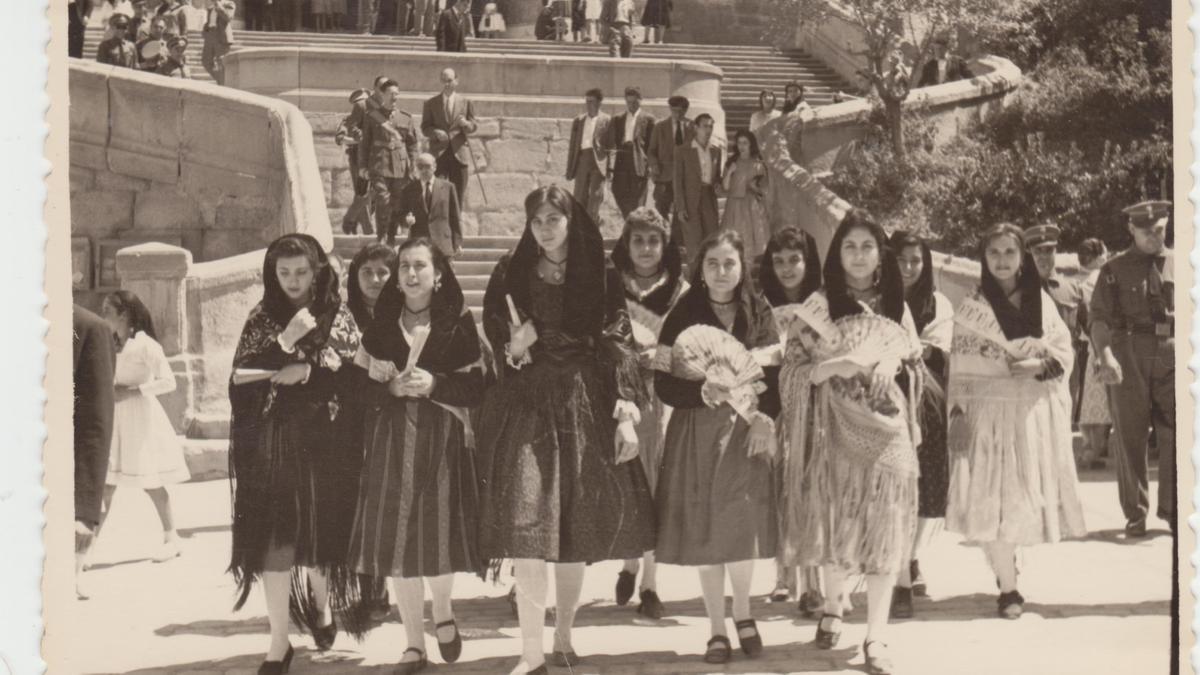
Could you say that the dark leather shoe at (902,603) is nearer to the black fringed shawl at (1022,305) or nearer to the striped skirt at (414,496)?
the black fringed shawl at (1022,305)

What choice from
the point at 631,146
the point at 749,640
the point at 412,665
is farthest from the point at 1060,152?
the point at 412,665

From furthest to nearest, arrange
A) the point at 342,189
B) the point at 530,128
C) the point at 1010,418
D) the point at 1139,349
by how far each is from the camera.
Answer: the point at 530,128 < the point at 342,189 < the point at 1139,349 < the point at 1010,418

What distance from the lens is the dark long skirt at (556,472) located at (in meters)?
7.78

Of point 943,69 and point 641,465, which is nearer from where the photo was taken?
point 641,465

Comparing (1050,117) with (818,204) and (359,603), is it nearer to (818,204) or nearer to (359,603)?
(818,204)

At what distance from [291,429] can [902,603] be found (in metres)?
2.82

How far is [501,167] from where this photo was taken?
21.1 m

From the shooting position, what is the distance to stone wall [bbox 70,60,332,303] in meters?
17.8

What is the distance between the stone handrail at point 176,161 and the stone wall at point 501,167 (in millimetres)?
1981

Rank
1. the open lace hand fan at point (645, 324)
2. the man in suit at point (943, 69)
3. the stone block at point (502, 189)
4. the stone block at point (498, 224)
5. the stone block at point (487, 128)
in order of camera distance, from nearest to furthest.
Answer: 1. the open lace hand fan at point (645, 324)
2. the stone block at point (498, 224)
3. the stone block at point (502, 189)
4. the stone block at point (487, 128)
5. the man in suit at point (943, 69)

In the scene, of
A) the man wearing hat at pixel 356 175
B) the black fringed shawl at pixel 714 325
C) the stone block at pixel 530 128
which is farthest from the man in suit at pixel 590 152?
the black fringed shawl at pixel 714 325

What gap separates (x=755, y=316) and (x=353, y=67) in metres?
13.5

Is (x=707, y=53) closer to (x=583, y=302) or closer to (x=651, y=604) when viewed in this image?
(x=651, y=604)

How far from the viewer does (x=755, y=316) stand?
831 centimetres
